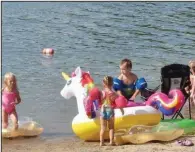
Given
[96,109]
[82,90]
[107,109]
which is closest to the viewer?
[107,109]

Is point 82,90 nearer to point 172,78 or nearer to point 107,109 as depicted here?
point 107,109

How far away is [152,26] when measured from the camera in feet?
58.1

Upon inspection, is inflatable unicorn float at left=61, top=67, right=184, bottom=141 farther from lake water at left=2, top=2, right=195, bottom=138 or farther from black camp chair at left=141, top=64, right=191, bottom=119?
lake water at left=2, top=2, right=195, bottom=138

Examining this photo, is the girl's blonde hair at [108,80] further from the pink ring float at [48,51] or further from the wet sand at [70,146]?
the pink ring float at [48,51]

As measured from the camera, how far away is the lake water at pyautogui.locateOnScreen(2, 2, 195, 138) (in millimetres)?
9617

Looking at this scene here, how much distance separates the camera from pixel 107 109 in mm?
6805

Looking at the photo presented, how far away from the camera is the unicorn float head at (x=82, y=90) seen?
6.84m

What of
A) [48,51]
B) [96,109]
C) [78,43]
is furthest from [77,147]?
[78,43]

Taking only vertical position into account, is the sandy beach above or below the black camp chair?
below

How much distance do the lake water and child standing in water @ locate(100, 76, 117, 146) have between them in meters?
1.02

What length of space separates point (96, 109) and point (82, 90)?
0.33 m

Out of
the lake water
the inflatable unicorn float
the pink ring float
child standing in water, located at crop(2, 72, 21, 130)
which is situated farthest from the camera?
the pink ring float

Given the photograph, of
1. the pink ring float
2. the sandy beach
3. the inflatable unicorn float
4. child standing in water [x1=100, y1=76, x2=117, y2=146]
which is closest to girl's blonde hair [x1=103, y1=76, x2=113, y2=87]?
child standing in water [x1=100, y1=76, x2=117, y2=146]

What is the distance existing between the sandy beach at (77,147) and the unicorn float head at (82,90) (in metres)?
0.41
